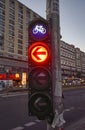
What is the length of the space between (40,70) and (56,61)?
240mm

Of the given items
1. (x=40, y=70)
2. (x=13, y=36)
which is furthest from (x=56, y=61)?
(x=13, y=36)

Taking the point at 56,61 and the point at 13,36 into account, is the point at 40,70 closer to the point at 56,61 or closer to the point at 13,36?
the point at 56,61

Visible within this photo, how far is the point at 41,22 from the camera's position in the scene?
157 inches

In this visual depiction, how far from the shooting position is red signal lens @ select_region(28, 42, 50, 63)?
3900mm

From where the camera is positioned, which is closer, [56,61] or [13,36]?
[56,61]

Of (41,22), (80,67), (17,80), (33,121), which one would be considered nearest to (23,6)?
(17,80)

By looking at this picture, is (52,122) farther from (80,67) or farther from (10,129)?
(80,67)

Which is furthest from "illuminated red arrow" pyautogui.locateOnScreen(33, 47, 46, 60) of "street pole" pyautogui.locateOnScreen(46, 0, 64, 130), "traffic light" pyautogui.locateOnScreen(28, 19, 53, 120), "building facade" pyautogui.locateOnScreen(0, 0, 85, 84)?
"building facade" pyautogui.locateOnScreen(0, 0, 85, 84)

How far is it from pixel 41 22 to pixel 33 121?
899 cm

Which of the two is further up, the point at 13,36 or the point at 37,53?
the point at 13,36

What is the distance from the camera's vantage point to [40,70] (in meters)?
3.91

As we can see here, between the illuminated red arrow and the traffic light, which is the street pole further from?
the illuminated red arrow

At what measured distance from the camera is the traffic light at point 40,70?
12.6 feet

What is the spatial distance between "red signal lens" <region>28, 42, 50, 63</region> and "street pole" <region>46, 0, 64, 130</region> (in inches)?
4.1
